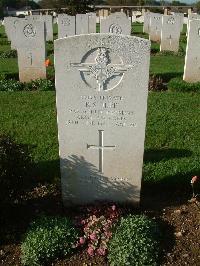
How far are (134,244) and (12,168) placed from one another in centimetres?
163

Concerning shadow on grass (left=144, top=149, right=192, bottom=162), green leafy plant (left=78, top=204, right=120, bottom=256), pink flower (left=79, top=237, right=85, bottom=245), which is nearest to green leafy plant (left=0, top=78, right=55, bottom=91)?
shadow on grass (left=144, top=149, right=192, bottom=162)

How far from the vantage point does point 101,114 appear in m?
4.58

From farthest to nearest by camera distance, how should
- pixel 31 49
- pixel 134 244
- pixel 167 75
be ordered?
pixel 167 75 → pixel 31 49 → pixel 134 244

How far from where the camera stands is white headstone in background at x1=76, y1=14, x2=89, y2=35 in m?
19.6

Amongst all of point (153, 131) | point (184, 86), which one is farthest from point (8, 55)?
point (153, 131)

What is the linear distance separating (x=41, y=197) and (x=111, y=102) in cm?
173

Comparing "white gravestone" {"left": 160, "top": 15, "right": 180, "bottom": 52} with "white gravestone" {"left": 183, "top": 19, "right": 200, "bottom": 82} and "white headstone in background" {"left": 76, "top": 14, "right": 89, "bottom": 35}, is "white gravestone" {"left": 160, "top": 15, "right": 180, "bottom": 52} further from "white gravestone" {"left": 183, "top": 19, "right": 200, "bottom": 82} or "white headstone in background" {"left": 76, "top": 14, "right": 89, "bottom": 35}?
"white gravestone" {"left": 183, "top": 19, "right": 200, "bottom": 82}

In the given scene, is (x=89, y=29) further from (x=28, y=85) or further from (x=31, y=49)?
(x=28, y=85)

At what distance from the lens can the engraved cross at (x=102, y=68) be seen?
4289mm

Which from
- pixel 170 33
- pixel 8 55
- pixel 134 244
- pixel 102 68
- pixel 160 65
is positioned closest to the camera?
pixel 134 244

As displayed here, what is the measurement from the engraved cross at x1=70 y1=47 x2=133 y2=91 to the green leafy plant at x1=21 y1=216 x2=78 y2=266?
167 centimetres

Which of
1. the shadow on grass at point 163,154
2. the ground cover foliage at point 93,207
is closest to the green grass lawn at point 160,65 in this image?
the ground cover foliage at point 93,207

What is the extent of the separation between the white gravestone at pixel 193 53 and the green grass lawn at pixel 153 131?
4.78 ft

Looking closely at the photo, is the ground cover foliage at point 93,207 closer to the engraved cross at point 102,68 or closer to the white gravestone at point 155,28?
the engraved cross at point 102,68
